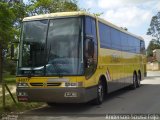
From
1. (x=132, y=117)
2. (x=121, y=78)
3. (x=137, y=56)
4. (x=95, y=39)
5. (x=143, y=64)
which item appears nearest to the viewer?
(x=132, y=117)

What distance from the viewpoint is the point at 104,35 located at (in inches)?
645

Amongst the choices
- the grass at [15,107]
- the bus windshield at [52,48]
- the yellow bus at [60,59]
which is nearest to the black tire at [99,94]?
the yellow bus at [60,59]

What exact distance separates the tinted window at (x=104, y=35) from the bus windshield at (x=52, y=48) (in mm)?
2321

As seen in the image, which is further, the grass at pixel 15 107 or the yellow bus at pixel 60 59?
the grass at pixel 15 107

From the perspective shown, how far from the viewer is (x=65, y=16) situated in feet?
45.7

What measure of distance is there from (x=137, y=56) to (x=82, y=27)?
11.6m

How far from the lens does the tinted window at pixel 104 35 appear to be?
1585cm

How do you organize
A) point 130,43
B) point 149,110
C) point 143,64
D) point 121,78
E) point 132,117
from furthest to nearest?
point 143,64 < point 130,43 < point 121,78 < point 149,110 < point 132,117

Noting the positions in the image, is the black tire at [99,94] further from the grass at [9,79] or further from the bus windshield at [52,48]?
the grass at [9,79]

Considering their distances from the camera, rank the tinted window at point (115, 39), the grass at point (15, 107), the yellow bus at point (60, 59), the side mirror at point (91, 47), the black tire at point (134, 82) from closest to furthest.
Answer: the yellow bus at point (60, 59) < the side mirror at point (91, 47) < the grass at point (15, 107) < the tinted window at point (115, 39) < the black tire at point (134, 82)

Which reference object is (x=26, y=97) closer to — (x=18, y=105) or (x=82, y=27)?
(x=18, y=105)

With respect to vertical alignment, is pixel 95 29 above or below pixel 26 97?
above

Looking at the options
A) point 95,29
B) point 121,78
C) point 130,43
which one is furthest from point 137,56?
point 95,29

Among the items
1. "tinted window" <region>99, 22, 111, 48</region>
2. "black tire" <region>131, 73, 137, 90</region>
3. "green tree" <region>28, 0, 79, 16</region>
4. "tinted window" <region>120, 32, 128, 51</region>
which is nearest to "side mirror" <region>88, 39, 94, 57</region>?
"tinted window" <region>99, 22, 111, 48</region>
